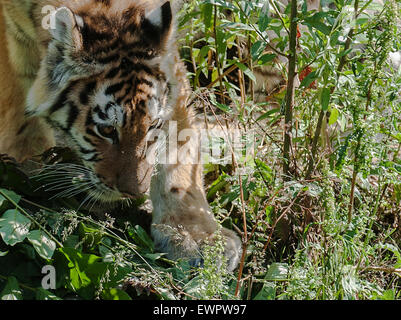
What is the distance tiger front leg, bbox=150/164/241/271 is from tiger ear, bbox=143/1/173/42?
0.75m

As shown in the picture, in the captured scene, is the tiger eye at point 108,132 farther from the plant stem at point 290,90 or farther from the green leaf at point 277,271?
the green leaf at point 277,271

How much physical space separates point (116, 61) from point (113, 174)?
0.55 m

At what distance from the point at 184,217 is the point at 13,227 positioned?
102cm

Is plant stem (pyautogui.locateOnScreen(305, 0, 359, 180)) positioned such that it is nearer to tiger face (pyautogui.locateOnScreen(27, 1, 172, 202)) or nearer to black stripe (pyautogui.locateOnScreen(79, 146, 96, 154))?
Result: tiger face (pyautogui.locateOnScreen(27, 1, 172, 202))

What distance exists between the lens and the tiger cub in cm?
290

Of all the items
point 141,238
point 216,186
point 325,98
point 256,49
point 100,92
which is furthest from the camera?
point 216,186

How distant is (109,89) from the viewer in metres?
2.93

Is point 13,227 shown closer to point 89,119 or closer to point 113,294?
point 113,294

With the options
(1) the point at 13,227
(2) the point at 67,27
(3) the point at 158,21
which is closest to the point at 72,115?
(2) the point at 67,27

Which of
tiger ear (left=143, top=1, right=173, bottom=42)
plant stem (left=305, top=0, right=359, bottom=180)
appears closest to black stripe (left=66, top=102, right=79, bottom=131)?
tiger ear (left=143, top=1, right=173, bottom=42)

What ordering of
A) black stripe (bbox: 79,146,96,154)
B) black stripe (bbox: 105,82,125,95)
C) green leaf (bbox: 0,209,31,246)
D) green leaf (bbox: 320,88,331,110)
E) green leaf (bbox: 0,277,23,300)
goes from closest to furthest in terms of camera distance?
green leaf (bbox: 0,277,23,300), green leaf (bbox: 0,209,31,246), green leaf (bbox: 320,88,331,110), black stripe (bbox: 105,82,125,95), black stripe (bbox: 79,146,96,154)

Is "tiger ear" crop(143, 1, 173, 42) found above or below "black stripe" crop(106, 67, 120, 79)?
above

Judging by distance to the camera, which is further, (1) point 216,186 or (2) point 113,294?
(1) point 216,186
